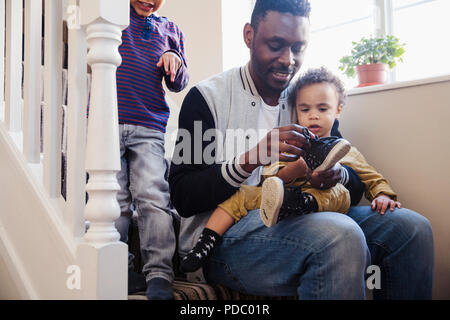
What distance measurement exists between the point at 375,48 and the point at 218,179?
3.79 feet

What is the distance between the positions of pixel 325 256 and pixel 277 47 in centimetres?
67

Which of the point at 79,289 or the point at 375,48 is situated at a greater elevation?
the point at 375,48

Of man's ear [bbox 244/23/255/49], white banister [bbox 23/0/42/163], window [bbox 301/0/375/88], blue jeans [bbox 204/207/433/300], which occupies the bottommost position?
blue jeans [bbox 204/207/433/300]

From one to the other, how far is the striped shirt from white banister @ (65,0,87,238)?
0.51 metres

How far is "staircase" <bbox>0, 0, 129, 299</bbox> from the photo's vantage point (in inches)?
33.6

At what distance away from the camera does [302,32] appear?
1.27 m

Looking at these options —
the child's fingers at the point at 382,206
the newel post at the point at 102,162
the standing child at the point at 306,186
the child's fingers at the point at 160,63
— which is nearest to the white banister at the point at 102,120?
the newel post at the point at 102,162

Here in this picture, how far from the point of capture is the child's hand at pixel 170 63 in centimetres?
149

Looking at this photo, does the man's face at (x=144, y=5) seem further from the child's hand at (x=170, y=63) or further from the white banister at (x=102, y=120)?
the white banister at (x=102, y=120)

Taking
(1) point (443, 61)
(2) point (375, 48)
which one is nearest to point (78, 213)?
(2) point (375, 48)

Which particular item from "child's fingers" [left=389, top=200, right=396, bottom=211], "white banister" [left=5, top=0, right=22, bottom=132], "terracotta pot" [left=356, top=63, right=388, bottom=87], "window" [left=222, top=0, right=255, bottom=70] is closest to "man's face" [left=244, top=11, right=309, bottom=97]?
"child's fingers" [left=389, top=200, right=396, bottom=211]

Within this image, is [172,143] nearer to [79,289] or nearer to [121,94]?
[121,94]

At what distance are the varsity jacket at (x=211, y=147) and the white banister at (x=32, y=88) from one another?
0.39 meters

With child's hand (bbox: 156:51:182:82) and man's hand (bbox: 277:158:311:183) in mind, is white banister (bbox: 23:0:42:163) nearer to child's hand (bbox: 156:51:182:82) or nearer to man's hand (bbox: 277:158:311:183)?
child's hand (bbox: 156:51:182:82)
